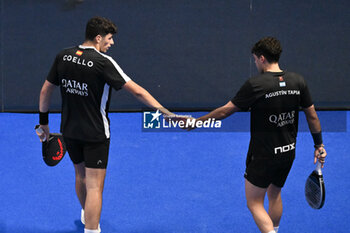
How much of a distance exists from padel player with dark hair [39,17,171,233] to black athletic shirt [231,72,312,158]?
2.45 ft

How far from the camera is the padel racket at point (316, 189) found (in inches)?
131

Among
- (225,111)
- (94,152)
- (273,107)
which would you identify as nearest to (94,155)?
(94,152)

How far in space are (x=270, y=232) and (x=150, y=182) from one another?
1.97m

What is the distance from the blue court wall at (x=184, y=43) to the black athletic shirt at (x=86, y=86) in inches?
182

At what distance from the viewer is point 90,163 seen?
10.9ft

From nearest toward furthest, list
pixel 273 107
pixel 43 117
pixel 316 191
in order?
pixel 273 107, pixel 316 191, pixel 43 117

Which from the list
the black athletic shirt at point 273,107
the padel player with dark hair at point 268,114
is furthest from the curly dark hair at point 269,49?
the black athletic shirt at point 273,107

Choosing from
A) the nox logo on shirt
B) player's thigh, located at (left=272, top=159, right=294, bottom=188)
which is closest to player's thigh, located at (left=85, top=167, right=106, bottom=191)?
the nox logo on shirt

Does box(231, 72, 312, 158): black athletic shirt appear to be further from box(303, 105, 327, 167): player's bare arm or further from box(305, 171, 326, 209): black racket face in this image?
box(305, 171, 326, 209): black racket face

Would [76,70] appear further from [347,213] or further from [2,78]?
[2,78]

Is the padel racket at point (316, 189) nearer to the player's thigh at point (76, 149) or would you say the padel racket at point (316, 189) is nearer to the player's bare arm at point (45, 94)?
the player's thigh at point (76, 149)

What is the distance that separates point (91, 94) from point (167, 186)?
6.16ft

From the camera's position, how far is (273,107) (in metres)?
3.01

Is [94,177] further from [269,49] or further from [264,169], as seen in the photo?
[269,49]
